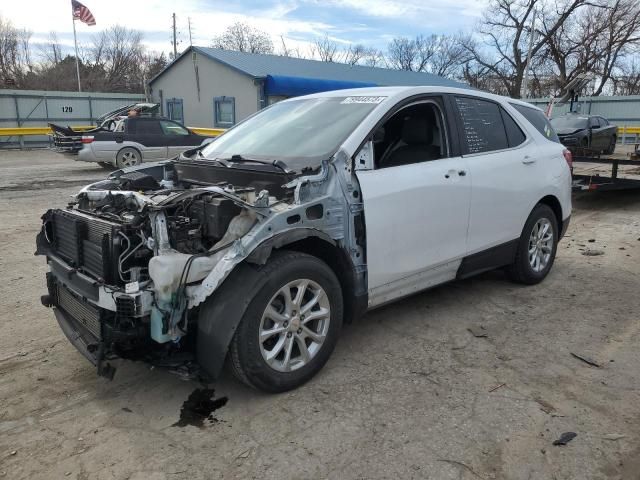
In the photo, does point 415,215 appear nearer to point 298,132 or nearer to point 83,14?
point 298,132

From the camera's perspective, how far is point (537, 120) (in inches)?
209

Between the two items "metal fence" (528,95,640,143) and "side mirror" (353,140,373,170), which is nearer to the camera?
"side mirror" (353,140,373,170)

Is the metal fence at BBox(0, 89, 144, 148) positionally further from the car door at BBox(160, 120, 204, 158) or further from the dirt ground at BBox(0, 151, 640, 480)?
the dirt ground at BBox(0, 151, 640, 480)

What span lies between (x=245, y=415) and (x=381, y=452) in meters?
0.81

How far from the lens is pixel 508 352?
382 centimetres

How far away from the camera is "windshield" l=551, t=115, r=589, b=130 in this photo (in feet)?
58.7

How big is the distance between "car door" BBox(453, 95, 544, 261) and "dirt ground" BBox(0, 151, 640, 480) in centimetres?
66

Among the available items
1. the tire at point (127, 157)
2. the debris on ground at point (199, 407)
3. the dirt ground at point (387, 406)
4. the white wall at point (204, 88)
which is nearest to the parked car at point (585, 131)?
the white wall at point (204, 88)

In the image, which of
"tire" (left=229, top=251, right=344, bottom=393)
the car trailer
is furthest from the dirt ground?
the car trailer

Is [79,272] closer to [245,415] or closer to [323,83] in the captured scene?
[245,415]

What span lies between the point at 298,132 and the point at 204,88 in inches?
944

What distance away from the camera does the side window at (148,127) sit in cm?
1487

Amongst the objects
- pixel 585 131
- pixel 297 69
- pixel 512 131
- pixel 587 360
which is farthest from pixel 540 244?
pixel 297 69

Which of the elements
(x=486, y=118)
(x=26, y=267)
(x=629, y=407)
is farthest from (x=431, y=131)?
(x=26, y=267)
